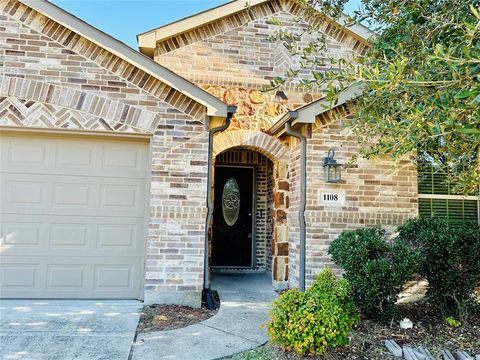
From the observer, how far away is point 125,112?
19.4 feet

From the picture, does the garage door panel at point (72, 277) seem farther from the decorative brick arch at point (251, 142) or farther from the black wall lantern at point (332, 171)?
the black wall lantern at point (332, 171)

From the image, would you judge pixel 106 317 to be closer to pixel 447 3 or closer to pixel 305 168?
pixel 305 168

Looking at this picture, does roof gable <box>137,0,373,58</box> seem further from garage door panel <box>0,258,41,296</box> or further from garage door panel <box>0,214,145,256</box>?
garage door panel <box>0,258,41,296</box>

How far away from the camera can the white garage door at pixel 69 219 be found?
19.0ft

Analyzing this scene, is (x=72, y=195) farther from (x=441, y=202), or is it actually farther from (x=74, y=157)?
(x=441, y=202)

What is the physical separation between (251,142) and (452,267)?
3899mm

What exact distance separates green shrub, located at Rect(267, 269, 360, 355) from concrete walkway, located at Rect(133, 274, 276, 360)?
524mm

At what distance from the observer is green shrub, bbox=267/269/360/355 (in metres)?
3.74

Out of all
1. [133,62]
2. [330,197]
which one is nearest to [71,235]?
[133,62]

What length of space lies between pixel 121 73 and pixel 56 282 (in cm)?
340

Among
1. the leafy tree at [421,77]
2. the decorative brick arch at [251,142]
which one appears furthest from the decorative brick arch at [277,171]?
the leafy tree at [421,77]

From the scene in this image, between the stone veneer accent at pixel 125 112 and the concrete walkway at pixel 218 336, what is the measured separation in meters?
0.75

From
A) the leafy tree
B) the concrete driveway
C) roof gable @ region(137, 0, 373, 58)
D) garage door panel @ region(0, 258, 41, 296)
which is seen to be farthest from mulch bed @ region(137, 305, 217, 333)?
roof gable @ region(137, 0, 373, 58)

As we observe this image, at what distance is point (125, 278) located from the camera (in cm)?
598
